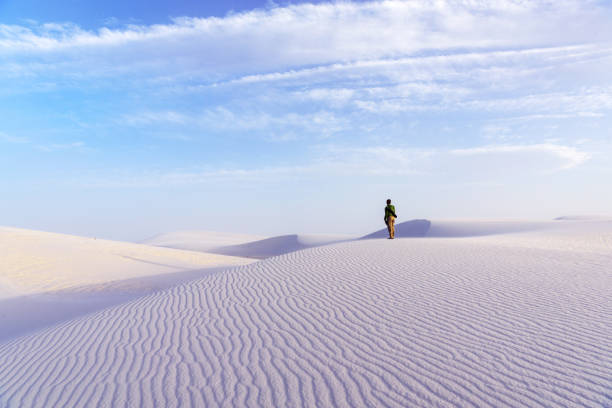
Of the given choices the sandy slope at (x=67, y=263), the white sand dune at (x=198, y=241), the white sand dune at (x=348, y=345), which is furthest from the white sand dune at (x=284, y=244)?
the white sand dune at (x=348, y=345)

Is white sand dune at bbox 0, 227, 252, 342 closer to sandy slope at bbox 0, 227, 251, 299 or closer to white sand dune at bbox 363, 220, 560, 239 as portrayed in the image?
sandy slope at bbox 0, 227, 251, 299

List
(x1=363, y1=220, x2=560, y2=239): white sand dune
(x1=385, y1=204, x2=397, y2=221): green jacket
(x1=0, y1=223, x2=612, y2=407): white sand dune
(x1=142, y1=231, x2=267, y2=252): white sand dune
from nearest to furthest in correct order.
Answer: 1. (x1=0, y1=223, x2=612, y2=407): white sand dune
2. (x1=385, y1=204, x2=397, y2=221): green jacket
3. (x1=363, y1=220, x2=560, y2=239): white sand dune
4. (x1=142, y1=231, x2=267, y2=252): white sand dune

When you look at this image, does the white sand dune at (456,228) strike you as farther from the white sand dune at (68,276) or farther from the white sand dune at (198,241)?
the white sand dune at (198,241)

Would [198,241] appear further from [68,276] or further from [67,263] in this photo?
[68,276]

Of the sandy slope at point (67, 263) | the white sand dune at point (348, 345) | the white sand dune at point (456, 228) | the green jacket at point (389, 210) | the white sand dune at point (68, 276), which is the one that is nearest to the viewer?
the white sand dune at point (348, 345)

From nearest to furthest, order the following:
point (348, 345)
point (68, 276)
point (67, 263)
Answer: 1. point (348, 345)
2. point (68, 276)
3. point (67, 263)

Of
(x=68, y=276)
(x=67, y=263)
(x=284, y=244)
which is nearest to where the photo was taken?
(x=68, y=276)

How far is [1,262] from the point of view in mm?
16547

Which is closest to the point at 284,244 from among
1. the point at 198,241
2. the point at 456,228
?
the point at 456,228

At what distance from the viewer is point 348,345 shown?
5133 mm

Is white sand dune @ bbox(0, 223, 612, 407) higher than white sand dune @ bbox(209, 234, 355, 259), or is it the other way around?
white sand dune @ bbox(209, 234, 355, 259)

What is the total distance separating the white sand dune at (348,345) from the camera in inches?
161

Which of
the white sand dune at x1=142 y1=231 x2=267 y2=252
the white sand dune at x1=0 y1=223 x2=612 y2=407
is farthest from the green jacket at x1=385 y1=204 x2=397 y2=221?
the white sand dune at x1=142 y1=231 x2=267 y2=252

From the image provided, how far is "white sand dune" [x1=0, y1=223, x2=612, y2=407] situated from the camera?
161 inches
